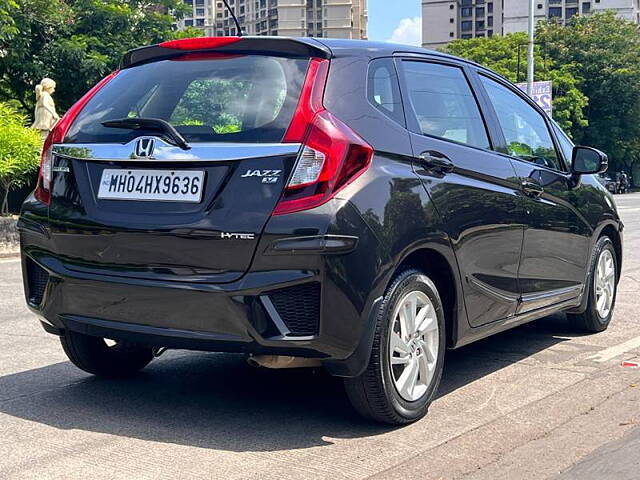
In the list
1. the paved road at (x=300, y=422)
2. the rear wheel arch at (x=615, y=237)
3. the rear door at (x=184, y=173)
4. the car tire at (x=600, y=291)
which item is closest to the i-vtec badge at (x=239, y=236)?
the rear door at (x=184, y=173)

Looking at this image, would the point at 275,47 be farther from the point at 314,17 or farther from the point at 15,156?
the point at 314,17

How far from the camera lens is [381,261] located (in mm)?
3875

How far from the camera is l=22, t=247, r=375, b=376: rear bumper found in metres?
3.70

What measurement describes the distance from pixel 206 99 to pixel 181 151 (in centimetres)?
34

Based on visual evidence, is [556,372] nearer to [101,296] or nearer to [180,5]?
[101,296]

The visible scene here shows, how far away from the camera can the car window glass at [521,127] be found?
211 inches

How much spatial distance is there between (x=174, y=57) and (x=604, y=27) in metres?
66.7

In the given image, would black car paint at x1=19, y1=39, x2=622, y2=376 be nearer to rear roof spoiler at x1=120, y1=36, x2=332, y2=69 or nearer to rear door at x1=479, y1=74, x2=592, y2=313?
rear roof spoiler at x1=120, y1=36, x2=332, y2=69

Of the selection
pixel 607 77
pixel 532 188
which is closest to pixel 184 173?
pixel 532 188

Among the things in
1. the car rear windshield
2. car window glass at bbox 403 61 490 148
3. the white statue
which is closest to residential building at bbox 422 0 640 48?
the white statue

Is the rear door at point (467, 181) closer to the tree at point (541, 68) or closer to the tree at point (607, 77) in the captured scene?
the tree at point (541, 68)

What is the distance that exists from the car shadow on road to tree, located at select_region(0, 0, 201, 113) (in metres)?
28.2

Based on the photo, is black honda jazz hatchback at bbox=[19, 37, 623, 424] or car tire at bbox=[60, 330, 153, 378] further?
car tire at bbox=[60, 330, 153, 378]

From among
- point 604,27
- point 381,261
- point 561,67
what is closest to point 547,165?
point 381,261
